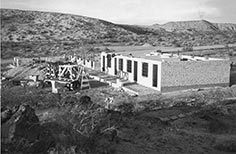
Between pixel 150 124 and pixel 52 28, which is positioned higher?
pixel 52 28

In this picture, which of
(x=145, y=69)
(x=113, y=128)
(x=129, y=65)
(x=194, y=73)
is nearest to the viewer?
(x=113, y=128)

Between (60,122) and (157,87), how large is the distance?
1213 cm

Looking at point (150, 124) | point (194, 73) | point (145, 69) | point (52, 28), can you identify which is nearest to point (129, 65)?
point (145, 69)

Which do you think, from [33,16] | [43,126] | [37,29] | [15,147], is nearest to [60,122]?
[43,126]

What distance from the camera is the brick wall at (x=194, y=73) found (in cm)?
1817

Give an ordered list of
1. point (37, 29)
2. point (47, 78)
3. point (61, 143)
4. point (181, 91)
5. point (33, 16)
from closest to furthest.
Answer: point (61, 143) → point (181, 91) → point (47, 78) → point (37, 29) → point (33, 16)

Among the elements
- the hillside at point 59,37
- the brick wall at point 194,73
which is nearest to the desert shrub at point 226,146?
the brick wall at point 194,73

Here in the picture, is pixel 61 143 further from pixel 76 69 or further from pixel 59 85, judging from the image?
pixel 76 69

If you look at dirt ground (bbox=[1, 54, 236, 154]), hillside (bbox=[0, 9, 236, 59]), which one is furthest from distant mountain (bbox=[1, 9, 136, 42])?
dirt ground (bbox=[1, 54, 236, 154])

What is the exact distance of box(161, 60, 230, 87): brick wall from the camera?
18172mm

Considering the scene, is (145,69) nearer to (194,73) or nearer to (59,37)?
(194,73)

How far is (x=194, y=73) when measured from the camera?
742 inches

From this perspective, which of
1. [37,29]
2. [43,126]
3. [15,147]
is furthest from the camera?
[37,29]

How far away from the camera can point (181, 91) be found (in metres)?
18.4
